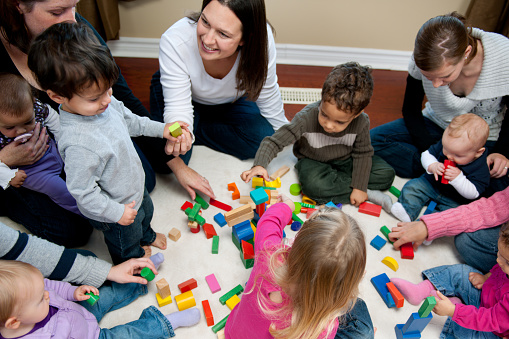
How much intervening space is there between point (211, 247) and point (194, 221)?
0.47ft

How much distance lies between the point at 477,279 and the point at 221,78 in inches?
56.0

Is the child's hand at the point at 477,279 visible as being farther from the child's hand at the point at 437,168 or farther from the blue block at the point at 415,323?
the child's hand at the point at 437,168

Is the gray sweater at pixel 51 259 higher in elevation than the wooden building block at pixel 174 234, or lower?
higher

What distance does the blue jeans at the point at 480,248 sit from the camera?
1578 mm

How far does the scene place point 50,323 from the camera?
1.14m

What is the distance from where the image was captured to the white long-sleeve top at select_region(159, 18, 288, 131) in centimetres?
172

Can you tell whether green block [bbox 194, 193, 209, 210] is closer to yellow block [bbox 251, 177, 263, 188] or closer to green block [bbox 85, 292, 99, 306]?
yellow block [bbox 251, 177, 263, 188]

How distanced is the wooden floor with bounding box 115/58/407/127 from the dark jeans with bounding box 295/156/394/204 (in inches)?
23.4

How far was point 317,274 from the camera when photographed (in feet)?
2.98

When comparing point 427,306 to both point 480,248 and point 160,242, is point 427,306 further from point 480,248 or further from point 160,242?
point 160,242

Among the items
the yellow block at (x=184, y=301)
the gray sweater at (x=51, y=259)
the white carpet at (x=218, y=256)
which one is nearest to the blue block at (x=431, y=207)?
the white carpet at (x=218, y=256)

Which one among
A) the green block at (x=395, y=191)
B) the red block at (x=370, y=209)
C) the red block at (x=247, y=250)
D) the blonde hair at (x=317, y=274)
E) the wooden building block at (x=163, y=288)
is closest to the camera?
the blonde hair at (x=317, y=274)

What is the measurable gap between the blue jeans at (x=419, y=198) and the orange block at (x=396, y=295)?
446 mm

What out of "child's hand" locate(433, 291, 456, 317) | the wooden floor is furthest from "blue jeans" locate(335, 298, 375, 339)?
the wooden floor
